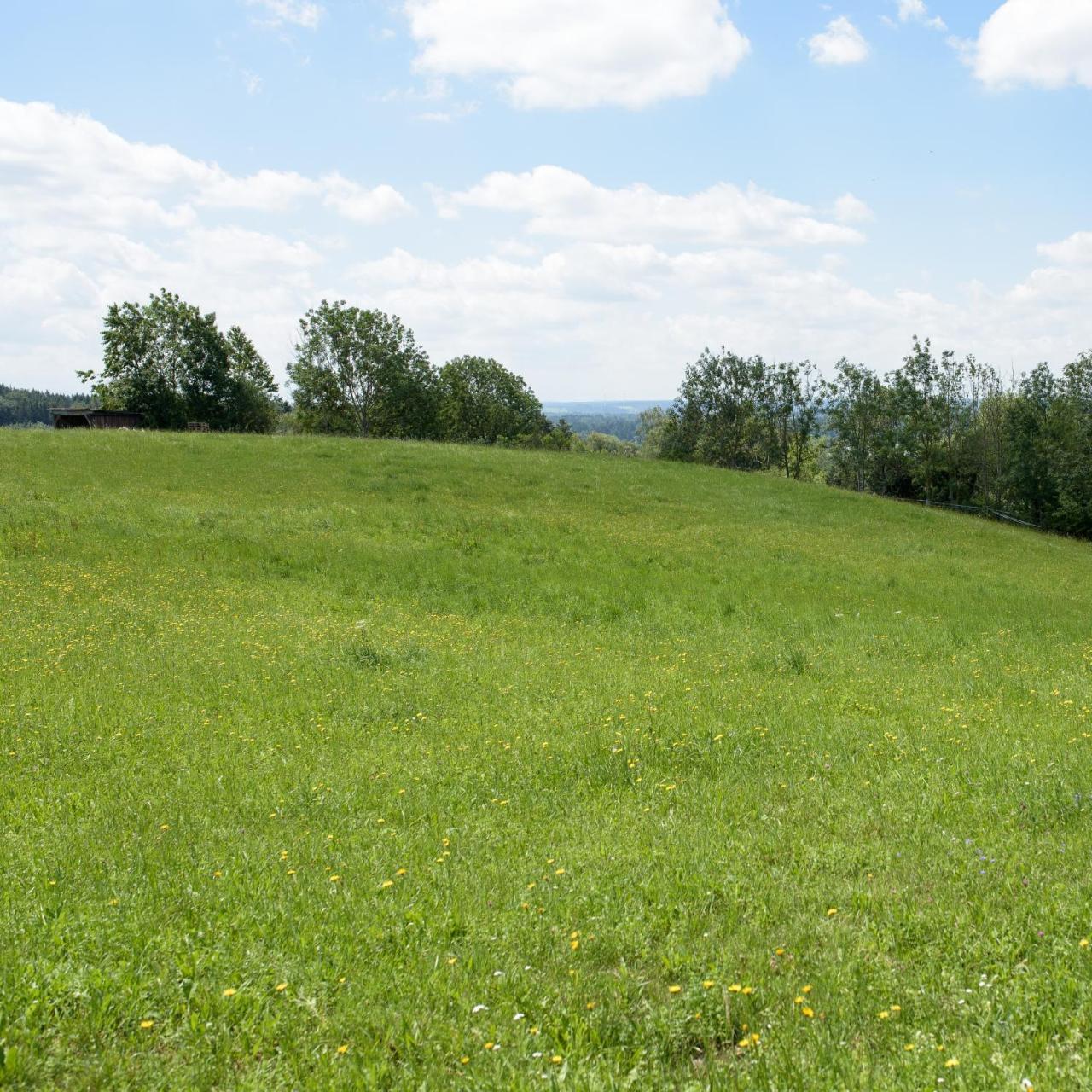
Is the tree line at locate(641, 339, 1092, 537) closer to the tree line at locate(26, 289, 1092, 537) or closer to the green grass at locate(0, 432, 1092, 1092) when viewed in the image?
the tree line at locate(26, 289, 1092, 537)

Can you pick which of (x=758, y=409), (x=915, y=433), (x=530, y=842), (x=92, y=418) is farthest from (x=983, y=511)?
(x=92, y=418)

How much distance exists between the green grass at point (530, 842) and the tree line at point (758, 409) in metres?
42.7

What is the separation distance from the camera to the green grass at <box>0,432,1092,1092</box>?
185 inches

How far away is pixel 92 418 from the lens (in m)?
57.5

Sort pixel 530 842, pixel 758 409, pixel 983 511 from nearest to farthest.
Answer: pixel 530 842, pixel 983 511, pixel 758 409

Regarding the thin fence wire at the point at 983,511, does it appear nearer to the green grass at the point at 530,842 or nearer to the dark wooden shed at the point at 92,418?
the green grass at the point at 530,842

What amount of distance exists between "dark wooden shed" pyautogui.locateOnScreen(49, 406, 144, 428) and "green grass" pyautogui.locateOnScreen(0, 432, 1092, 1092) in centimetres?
4339

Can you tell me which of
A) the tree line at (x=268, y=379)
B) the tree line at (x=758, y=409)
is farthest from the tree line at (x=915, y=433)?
the tree line at (x=268, y=379)

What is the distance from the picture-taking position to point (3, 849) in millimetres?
7039

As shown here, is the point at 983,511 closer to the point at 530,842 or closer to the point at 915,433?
the point at 915,433

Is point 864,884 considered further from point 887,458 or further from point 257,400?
point 257,400

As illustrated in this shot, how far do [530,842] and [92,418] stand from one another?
196ft

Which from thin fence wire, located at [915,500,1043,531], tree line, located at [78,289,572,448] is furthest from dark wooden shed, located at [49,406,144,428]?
thin fence wire, located at [915,500,1043,531]

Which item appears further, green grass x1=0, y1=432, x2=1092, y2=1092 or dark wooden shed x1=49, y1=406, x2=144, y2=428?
dark wooden shed x1=49, y1=406, x2=144, y2=428
